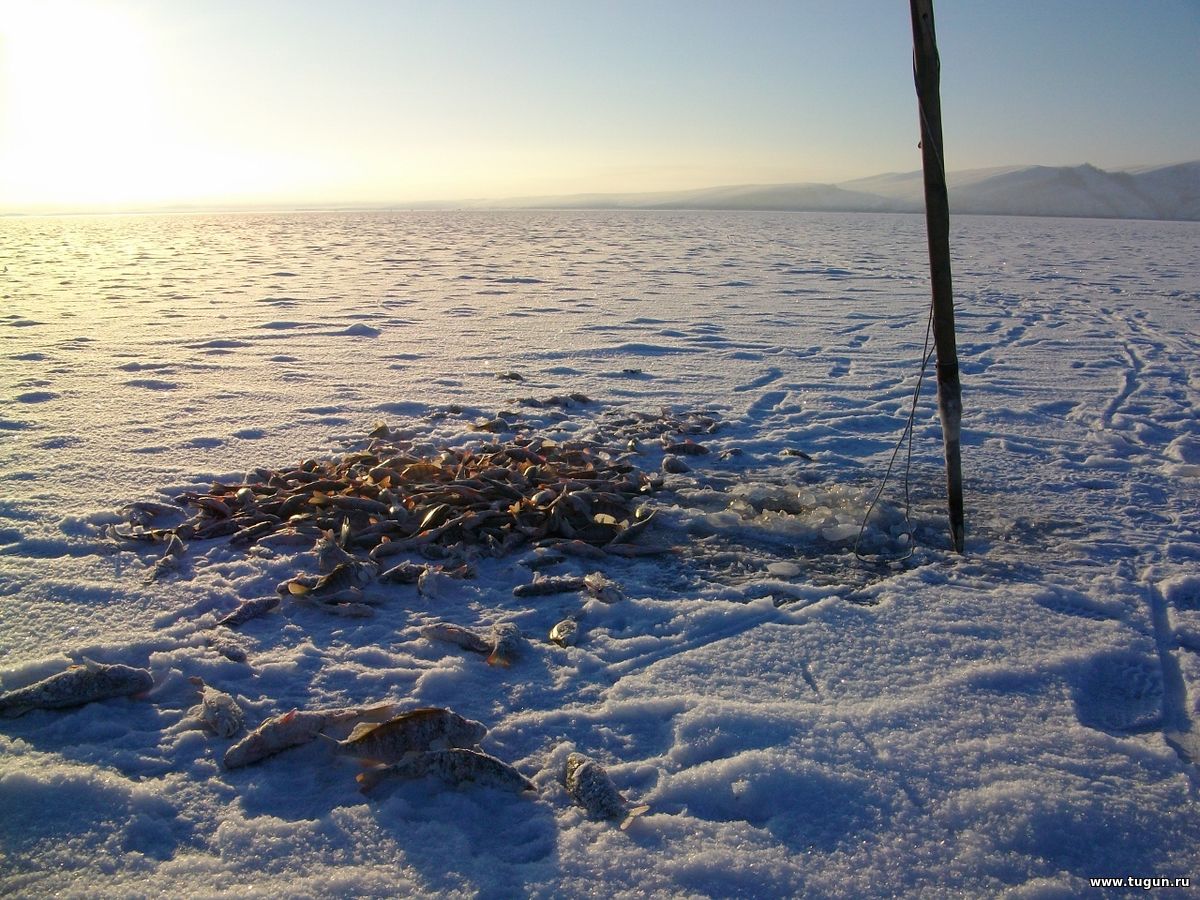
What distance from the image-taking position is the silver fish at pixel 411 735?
235cm

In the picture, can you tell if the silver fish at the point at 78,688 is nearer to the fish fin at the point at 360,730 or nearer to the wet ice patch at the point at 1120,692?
the fish fin at the point at 360,730

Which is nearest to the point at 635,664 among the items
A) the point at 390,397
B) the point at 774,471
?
the point at 774,471

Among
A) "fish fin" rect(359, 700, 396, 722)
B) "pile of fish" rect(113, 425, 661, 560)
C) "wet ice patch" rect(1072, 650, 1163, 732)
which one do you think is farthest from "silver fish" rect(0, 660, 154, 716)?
"wet ice patch" rect(1072, 650, 1163, 732)

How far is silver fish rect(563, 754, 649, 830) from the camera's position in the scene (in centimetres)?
217

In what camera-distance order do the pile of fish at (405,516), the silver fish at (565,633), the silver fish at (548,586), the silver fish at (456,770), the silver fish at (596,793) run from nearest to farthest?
the silver fish at (596,793) < the silver fish at (456,770) < the silver fish at (565,633) < the silver fish at (548,586) < the pile of fish at (405,516)

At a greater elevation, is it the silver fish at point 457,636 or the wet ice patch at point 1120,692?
the silver fish at point 457,636

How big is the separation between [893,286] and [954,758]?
42.3 ft

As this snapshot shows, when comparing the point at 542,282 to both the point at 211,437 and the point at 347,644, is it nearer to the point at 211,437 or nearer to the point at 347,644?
the point at 211,437

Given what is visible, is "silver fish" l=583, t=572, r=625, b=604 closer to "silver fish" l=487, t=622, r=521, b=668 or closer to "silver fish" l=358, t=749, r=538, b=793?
"silver fish" l=487, t=622, r=521, b=668

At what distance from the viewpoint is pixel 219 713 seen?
254 centimetres

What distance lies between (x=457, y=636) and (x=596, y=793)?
1010 millimetres

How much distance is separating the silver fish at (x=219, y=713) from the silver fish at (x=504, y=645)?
2.81ft

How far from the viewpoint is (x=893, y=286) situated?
14000 millimetres

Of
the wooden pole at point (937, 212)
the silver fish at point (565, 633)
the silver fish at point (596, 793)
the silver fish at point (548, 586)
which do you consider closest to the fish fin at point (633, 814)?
the silver fish at point (596, 793)
